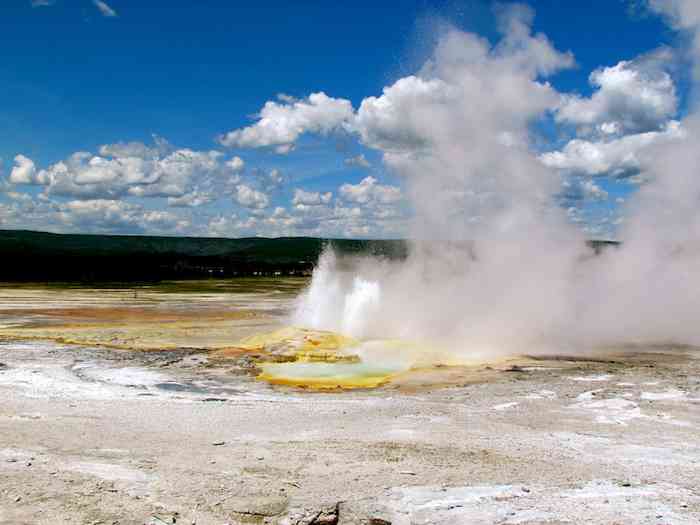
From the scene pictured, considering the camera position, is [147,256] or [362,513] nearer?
[362,513]

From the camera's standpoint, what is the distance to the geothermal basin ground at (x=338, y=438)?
6.45 metres

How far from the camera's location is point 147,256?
386ft

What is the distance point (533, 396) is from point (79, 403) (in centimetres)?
854

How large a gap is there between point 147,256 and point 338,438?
115 meters

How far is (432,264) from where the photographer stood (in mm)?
25094

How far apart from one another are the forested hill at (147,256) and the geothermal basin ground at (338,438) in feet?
172

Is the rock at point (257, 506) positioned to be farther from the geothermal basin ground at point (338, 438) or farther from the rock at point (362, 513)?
the rock at point (362, 513)

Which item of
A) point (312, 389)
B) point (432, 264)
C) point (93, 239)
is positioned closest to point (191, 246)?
point (93, 239)

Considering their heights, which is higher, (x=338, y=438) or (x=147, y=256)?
(x=147, y=256)

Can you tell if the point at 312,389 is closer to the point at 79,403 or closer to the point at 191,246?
the point at 79,403

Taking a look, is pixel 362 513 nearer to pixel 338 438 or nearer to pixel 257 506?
pixel 257 506

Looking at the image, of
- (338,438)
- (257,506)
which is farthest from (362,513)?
(338,438)

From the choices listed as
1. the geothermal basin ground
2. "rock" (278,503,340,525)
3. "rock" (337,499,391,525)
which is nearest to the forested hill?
the geothermal basin ground

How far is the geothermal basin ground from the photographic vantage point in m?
6.45
